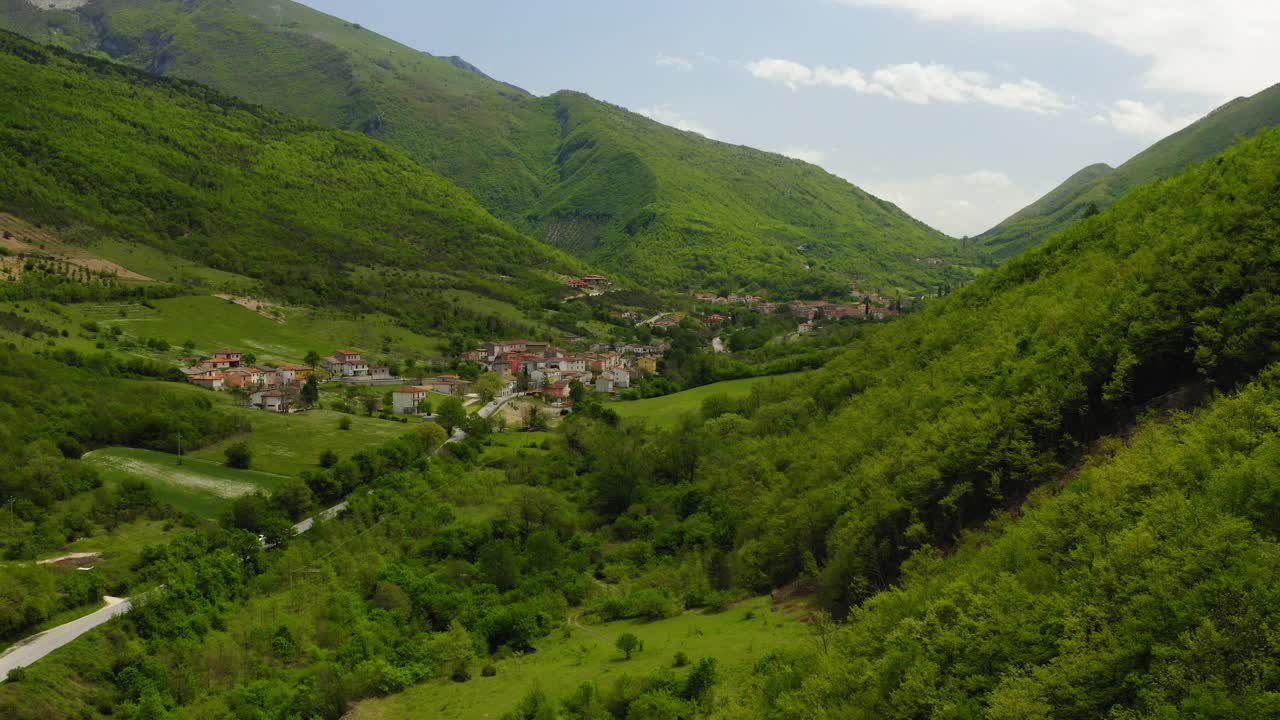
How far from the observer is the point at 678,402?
85.2 m

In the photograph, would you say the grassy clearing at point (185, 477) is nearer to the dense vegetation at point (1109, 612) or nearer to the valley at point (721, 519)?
the valley at point (721, 519)

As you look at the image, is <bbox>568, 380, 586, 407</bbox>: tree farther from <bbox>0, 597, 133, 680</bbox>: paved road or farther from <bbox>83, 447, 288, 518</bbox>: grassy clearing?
<bbox>0, 597, 133, 680</bbox>: paved road

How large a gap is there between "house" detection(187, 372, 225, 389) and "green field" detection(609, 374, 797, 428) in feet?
138

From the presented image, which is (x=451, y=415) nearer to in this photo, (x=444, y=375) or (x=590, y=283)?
(x=444, y=375)

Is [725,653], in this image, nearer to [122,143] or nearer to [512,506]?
[512,506]

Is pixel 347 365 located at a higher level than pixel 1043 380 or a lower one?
lower

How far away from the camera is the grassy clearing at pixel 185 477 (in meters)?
56.7

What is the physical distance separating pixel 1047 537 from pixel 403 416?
7238cm

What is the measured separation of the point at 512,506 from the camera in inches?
2206

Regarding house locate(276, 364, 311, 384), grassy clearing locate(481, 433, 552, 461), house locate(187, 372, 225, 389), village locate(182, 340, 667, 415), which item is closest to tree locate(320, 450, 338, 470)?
grassy clearing locate(481, 433, 552, 461)

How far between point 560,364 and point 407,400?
96.8ft

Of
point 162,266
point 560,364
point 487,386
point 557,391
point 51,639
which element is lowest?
point 51,639

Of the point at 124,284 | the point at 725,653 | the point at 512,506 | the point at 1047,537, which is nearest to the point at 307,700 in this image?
the point at 725,653

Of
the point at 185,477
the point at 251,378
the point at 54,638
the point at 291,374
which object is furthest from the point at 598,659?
the point at 291,374
